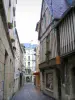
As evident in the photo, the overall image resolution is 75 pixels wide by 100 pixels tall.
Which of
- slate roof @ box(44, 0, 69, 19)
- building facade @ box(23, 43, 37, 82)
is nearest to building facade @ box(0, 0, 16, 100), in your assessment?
slate roof @ box(44, 0, 69, 19)

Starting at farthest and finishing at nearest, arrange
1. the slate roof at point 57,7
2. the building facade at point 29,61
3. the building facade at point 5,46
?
the building facade at point 29,61
the slate roof at point 57,7
the building facade at point 5,46

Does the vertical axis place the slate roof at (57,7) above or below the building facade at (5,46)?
above

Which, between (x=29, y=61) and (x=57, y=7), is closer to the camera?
(x=57, y=7)

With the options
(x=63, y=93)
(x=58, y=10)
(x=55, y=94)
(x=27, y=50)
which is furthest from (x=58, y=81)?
(x=27, y=50)

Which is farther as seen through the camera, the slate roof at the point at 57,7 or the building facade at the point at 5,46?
the slate roof at the point at 57,7

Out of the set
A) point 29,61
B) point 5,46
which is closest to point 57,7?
point 5,46

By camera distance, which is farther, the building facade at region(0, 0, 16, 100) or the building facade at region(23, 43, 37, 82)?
the building facade at region(23, 43, 37, 82)

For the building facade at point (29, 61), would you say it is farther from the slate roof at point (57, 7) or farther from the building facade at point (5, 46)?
the building facade at point (5, 46)

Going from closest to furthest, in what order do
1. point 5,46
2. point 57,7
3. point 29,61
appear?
point 5,46
point 57,7
point 29,61

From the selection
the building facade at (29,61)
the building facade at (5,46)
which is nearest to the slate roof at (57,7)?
the building facade at (5,46)

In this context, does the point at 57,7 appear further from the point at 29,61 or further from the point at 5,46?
the point at 29,61

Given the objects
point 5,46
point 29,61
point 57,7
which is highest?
point 57,7

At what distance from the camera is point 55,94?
1581cm

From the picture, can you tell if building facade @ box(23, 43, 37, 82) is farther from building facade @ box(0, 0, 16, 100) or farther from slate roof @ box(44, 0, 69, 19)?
building facade @ box(0, 0, 16, 100)
